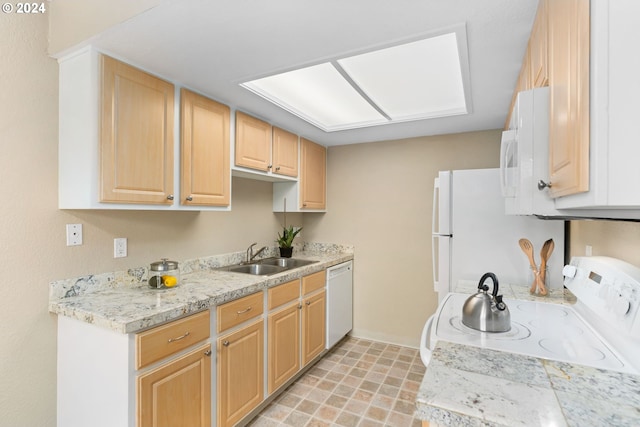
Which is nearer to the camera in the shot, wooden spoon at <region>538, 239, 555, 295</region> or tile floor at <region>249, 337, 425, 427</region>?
wooden spoon at <region>538, 239, 555, 295</region>

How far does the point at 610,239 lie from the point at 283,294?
1899mm

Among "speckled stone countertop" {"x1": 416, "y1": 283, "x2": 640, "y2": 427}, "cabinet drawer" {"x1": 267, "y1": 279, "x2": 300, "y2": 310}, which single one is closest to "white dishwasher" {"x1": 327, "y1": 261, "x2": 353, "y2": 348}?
"cabinet drawer" {"x1": 267, "y1": 279, "x2": 300, "y2": 310}

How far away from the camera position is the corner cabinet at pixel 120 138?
61.7 inches

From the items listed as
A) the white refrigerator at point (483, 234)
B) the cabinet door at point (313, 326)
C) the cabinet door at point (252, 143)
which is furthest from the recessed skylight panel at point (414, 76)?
the cabinet door at point (313, 326)

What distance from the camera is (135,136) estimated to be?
5.63 ft

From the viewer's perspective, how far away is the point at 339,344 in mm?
3371

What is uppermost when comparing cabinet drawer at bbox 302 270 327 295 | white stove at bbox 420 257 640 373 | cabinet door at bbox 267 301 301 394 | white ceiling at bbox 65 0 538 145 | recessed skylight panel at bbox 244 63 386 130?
recessed skylight panel at bbox 244 63 386 130

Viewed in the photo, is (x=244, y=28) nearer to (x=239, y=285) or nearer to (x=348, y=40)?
(x=348, y=40)

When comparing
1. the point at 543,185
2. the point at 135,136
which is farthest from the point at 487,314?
the point at 135,136

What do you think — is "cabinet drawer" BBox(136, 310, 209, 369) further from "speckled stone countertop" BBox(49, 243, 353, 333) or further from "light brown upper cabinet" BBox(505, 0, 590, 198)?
"light brown upper cabinet" BBox(505, 0, 590, 198)

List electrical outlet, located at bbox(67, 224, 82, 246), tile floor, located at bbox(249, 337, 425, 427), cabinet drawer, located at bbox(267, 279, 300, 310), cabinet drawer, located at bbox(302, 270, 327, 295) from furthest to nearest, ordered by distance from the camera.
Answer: cabinet drawer, located at bbox(302, 270, 327, 295) < cabinet drawer, located at bbox(267, 279, 300, 310) < tile floor, located at bbox(249, 337, 425, 427) < electrical outlet, located at bbox(67, 224, 82, 246)

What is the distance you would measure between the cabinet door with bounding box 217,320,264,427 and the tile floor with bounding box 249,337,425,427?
0.22 metres

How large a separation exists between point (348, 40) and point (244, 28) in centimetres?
47

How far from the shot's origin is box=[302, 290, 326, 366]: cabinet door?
2676 millimetres
